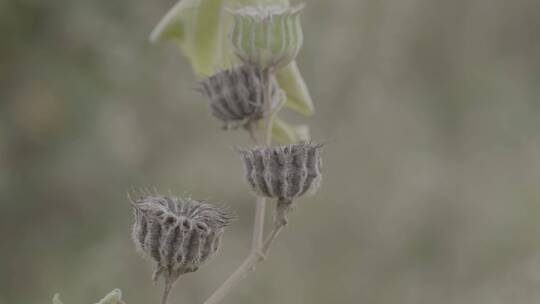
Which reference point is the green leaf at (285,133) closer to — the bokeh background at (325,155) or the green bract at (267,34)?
the green bract at (267,34)

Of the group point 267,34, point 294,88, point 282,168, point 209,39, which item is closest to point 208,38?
point 209,39

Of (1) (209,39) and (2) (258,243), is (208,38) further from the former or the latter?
(2) (258,243)

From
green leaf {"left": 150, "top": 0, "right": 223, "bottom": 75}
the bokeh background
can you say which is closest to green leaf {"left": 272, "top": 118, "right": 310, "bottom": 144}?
green leaf {"left": 150, "top": 0, "right": 223, "bottom": 75}

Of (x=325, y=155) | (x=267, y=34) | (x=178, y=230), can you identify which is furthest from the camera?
(x=325, y=155)

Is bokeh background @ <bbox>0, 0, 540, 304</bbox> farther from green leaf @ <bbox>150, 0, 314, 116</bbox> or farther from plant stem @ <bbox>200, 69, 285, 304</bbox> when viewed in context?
plant stem @ <bbox>200, 69, 285, 304</bbox>

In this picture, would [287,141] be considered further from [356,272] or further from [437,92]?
[437,92]

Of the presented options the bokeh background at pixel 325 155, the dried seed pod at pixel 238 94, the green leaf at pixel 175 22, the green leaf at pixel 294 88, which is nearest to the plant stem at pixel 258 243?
the dried seed pod at pixel 238 94
